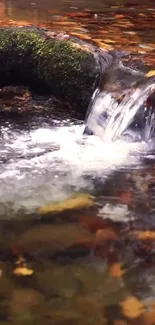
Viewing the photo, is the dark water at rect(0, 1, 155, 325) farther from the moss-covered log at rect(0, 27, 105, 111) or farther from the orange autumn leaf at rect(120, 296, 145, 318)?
the moss-covered log at rect(0, 27, 105, 111)

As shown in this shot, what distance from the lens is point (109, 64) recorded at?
16.5 feet

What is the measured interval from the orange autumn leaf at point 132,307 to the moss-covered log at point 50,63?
2962 millimetres

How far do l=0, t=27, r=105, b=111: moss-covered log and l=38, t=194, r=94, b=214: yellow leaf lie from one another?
189cm

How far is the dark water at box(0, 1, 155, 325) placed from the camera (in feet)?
7.92

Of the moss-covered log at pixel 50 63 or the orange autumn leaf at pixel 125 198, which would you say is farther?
the moss-covered log at pixel 50 63

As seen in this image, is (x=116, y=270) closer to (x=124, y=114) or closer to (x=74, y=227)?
(x=74, y=227)

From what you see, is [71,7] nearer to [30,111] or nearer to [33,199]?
[30,111]

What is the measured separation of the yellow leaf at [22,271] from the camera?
2.64 metres

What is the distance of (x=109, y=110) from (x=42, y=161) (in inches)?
36.5

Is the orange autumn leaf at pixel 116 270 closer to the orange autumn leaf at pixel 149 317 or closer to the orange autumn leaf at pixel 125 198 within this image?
the orange autumn leaf at pixel 149 317

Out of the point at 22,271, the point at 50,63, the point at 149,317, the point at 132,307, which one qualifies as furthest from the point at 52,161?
the point at 149,317

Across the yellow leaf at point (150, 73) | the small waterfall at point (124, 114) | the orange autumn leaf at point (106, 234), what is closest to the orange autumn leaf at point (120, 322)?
the orange autumn leaf at point (106, 234)

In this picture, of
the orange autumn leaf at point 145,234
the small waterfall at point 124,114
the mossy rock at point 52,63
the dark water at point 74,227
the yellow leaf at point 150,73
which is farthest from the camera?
the mossy rock at point 52,63

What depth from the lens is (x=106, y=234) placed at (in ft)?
9.73
